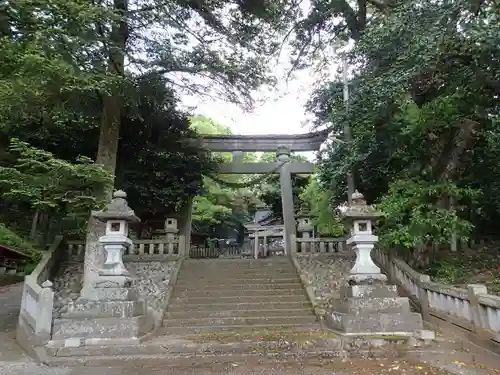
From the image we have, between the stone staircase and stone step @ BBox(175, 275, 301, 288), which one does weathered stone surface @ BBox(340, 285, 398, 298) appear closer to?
the stone staircase

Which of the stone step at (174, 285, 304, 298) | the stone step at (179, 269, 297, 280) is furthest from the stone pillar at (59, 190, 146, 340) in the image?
the stone step at (179, 269, 297, 280)

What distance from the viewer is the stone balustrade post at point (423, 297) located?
6.97 m

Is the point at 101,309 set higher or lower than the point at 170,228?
lower

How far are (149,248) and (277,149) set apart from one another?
5941mm

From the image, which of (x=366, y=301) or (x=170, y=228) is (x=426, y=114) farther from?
(x=170, y=228)

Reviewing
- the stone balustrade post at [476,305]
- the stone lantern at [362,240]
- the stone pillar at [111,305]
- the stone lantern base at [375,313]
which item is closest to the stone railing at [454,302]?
the stone balustrade post at [476,305]

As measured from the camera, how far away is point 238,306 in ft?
26.0

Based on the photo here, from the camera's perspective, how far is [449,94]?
7242 mm

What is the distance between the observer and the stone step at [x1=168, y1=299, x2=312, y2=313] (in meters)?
7.80

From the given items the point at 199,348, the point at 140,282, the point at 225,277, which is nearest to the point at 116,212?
the point at 199,348

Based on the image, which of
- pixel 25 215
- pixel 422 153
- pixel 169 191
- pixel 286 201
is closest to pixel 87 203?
pixel 169 191

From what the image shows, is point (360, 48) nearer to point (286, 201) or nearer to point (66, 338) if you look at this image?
point (286, 201)

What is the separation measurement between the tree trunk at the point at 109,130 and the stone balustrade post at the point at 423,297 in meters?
6.37

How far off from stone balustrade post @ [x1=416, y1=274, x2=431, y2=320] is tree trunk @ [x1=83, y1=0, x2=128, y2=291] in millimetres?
6369
